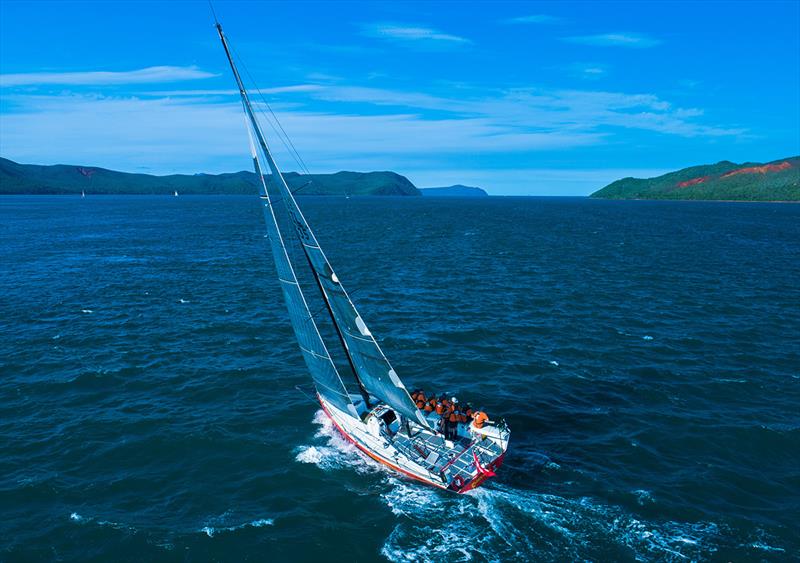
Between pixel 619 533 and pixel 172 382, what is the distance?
98.2ft

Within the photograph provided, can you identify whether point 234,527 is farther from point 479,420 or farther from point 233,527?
point 479,420

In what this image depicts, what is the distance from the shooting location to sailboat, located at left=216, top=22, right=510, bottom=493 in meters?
24.0

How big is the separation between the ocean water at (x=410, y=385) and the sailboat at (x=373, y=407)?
46.6 inches

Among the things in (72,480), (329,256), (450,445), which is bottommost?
(72,480)

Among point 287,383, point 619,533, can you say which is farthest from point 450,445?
point 287,383

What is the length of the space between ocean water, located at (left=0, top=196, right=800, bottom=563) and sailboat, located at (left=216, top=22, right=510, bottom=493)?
1.18 metres

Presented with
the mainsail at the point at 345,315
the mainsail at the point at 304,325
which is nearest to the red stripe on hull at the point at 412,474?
the mainsail at the point at 304,325

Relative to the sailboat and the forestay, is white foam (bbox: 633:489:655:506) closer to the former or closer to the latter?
the sailboat

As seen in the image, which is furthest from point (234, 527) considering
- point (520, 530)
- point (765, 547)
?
point (765, 547)

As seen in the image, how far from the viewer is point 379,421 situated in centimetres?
2652

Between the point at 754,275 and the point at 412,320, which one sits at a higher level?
the point at 754,275

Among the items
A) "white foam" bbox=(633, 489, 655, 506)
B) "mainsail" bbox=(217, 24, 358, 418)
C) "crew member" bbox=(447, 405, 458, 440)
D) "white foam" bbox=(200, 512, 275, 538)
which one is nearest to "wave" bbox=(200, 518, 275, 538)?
"white foam" bbox=(200, 512, 275, 538)

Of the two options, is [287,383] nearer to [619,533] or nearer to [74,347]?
[74,347]

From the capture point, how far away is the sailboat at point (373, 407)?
24.0 metres
